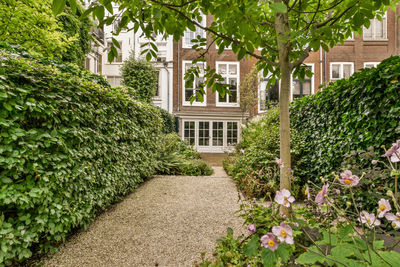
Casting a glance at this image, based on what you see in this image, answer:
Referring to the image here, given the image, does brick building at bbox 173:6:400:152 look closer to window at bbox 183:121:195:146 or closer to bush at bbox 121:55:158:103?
window at bbox 183:121:195:146

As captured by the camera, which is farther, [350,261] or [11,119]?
[11,119]

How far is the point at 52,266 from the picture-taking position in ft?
7.07

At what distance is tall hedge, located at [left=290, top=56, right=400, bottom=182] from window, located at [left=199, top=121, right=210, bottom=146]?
919 centimetres

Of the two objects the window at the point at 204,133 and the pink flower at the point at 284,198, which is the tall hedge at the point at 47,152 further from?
the window at the point at 204,133

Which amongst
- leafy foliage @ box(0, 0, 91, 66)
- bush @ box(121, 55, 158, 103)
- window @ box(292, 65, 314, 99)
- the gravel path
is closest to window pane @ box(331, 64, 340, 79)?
window @ box(292, 65, 314, 99)

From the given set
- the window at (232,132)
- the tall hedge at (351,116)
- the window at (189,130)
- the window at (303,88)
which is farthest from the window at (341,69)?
the tall hedge at (351,116)

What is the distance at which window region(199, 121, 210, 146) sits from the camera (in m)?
13.7

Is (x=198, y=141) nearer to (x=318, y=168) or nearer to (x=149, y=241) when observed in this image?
(x=318, y=168)

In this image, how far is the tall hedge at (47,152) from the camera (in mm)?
1915

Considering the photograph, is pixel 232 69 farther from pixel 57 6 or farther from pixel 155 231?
pixel 57 6

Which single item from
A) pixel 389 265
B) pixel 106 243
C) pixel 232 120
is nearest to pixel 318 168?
pixel 389 265

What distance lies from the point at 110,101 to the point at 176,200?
226 cm

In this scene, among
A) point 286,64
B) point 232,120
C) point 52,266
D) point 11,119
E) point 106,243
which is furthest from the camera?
point 232,120

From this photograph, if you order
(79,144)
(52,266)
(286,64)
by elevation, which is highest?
(286,64)
